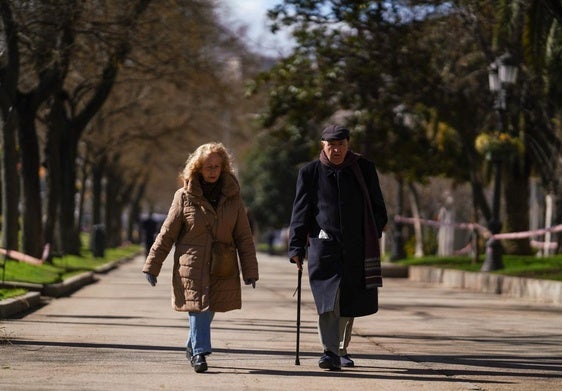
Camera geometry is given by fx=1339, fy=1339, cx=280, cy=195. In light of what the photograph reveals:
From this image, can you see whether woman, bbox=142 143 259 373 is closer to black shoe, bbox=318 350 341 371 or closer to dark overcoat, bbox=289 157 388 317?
dark overcoat, bbox=289 157 388 317

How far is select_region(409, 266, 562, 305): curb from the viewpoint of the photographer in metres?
21.9

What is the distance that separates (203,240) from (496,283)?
51.6ft

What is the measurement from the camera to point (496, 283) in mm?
24922

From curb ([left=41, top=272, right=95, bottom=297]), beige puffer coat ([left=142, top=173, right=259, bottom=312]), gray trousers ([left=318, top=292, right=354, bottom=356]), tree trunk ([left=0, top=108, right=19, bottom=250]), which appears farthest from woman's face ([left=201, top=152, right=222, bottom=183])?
tree trunk ([left=0, top=108, right=19, bottom=250])

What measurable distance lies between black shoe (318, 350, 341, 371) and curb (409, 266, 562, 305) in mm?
11672

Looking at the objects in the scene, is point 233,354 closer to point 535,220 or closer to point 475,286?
point 475,286

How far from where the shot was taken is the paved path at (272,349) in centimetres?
947

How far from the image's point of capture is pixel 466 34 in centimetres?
2980

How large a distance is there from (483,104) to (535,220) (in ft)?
58.2

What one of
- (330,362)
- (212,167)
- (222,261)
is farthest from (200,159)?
(330,362)

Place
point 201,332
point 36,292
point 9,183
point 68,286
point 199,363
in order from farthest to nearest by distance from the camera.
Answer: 1. point 9,183
2. point 68,286
3. point 36,292
4. point 201,332
5. point 199,363

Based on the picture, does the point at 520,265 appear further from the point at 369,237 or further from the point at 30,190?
the point at 369,237

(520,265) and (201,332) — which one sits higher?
(520,265)

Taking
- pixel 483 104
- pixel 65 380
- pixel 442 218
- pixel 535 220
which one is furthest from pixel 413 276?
pixel 65 380
